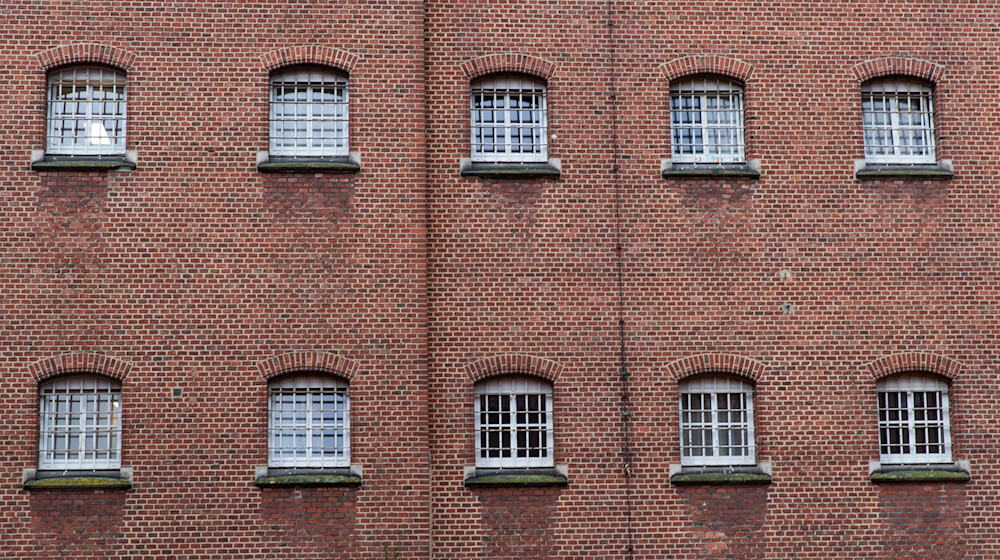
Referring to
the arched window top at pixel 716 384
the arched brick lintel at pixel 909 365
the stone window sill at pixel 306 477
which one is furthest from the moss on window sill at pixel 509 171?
the arched brick lintel at pixel 909 365

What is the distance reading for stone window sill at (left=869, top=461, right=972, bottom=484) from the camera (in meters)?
17.1

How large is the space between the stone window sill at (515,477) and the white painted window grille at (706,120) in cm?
478

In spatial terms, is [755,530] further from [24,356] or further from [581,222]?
[24,356]

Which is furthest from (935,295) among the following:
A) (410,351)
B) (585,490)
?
(410,351)

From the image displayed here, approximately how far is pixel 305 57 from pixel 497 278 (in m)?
4.02

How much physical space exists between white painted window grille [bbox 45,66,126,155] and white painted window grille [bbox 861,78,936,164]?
1055cm

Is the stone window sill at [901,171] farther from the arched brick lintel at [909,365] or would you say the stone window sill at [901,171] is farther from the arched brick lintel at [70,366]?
the arched brick lintel at [70,366]

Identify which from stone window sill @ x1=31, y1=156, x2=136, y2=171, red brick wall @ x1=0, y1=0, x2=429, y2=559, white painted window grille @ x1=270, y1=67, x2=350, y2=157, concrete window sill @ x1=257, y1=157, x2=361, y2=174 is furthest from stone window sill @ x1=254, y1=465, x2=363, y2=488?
stone window sill @ x1=31, y1=156, x2=136, y2=171

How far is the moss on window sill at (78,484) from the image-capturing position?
52.5ft

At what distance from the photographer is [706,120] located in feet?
58.9

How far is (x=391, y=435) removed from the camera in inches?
650

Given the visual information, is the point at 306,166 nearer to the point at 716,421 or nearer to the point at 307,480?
the point at 307,480

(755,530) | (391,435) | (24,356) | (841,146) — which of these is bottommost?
(755,530)

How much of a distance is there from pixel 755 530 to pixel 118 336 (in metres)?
8.93
